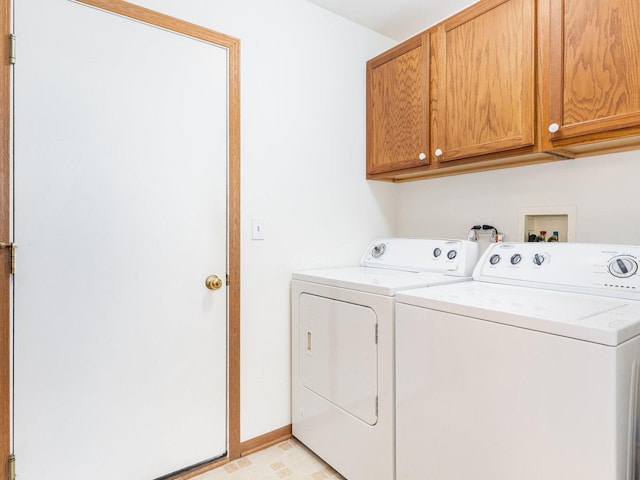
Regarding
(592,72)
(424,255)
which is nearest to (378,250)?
(424,255)

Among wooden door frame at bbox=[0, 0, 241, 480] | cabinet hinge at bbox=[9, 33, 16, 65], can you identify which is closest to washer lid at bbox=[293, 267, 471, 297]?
wooden door frame at bbox=[0, 0, 241, 480]

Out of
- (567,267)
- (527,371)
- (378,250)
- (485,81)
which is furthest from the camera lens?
(378,250)

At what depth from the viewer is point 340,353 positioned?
166 centimetres

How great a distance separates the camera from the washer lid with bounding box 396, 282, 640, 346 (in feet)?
2.97

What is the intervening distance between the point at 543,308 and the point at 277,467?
1.40 m

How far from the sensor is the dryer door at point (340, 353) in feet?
4.92

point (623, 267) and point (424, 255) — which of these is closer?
point (623, 267)

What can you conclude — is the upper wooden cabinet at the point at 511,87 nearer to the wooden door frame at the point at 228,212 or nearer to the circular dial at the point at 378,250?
the circular dial at the point at 378,250

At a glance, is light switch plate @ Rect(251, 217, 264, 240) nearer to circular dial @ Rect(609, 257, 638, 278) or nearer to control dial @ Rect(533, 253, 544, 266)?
control dial @ Rect(533, 253, 544, 266)

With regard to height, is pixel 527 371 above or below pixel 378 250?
below

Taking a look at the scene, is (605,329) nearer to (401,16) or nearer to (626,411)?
(626,411)

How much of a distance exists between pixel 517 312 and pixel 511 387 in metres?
0.21

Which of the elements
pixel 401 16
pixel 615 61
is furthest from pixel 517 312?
pixel 401 16

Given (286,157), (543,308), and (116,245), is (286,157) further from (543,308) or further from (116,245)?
(543,308)
